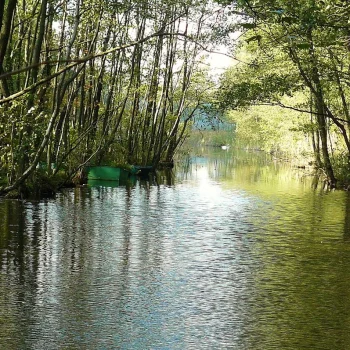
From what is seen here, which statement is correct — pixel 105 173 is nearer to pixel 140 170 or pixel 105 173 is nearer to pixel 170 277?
pixel 140 170

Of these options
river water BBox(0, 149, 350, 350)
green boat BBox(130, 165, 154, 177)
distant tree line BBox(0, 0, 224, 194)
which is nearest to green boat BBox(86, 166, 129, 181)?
distant tree line BBox(0, 0, 224, 194)

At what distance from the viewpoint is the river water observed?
310 inches

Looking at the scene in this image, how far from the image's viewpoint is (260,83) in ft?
96.4

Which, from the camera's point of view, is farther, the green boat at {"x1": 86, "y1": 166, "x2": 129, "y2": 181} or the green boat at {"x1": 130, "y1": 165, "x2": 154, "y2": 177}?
the green boat at {"x1": 130, "y1": 165, "x2": 154, "y2": 177}

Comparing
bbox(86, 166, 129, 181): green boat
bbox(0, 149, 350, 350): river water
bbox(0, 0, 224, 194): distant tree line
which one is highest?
bbox(0, 0, 224, 194): distant tree line

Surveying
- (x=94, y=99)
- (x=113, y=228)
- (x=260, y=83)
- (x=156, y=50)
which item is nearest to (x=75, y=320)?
(x=113, y=228)

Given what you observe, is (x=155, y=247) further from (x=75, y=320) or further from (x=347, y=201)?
(x=347, y=201)

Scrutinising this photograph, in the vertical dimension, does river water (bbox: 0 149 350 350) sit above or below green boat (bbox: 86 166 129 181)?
below

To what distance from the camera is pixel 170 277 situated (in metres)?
11.1

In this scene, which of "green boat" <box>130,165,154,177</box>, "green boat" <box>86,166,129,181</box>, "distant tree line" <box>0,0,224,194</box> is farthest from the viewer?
"green boat" <box>130,165,154,177</box>

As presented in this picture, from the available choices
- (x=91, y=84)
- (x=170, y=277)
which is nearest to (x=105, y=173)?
(x=91, y=84)

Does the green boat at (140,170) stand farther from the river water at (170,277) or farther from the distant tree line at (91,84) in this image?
the river water at (170,277)

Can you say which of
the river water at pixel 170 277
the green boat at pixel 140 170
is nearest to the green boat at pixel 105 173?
the green boat at pixel 140 170

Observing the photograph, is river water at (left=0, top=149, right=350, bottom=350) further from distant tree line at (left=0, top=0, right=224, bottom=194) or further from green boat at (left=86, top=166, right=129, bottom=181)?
green boat at (left=86, top=166, right=129, bottom=181)
